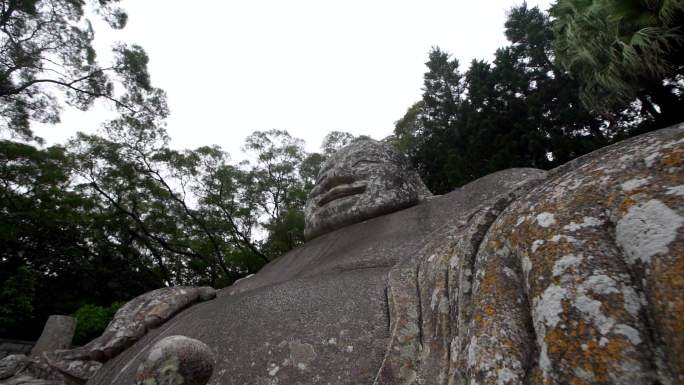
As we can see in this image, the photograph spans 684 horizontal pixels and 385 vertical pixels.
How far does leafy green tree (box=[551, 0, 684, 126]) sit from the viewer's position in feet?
21.3

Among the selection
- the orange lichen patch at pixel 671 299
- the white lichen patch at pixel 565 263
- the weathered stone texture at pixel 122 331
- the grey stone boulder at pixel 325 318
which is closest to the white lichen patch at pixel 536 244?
the white lichen patch at pixel 565 263

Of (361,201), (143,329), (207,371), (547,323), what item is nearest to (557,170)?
(547,323)

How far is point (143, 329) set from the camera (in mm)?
3826

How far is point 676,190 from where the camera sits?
3.37ft

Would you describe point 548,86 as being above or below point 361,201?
above

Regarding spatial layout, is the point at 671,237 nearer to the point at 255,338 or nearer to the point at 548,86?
the point at 255,338

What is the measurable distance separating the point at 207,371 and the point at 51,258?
52.0ft

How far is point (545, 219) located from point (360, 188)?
12.4ft

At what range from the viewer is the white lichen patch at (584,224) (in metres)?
1.17

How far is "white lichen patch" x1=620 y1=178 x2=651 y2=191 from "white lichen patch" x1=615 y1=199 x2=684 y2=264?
0.09 meters

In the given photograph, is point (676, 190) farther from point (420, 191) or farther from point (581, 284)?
point (420, 191)

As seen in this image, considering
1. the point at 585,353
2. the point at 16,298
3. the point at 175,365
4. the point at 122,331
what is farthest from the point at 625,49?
the point at 16,298

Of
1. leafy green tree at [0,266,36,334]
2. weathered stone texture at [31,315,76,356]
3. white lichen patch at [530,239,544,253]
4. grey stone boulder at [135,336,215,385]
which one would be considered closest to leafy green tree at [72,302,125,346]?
leafy green tree at [0,266,36,334]

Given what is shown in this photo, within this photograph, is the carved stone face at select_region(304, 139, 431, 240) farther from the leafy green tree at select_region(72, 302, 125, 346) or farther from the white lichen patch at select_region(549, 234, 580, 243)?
the leafy green tree at select_region(72, 302, 125, 346)
